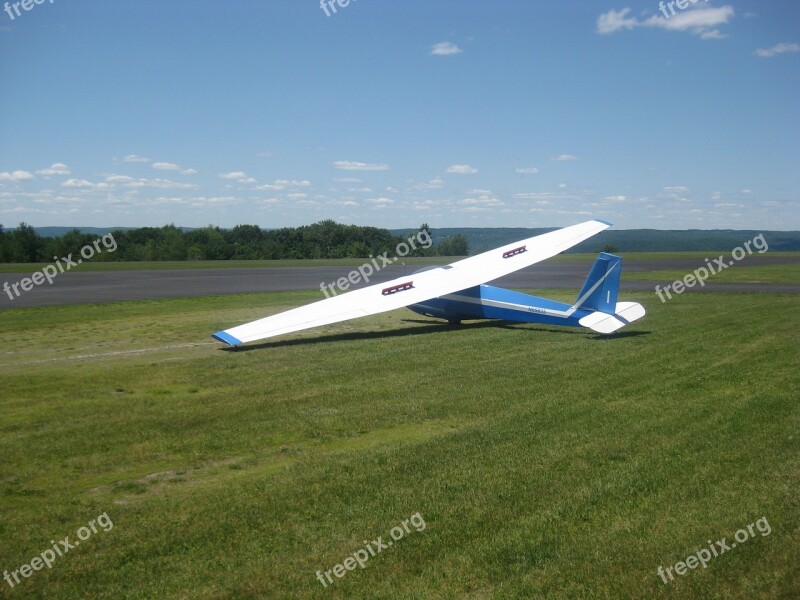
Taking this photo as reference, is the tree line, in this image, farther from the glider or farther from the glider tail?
the glider tail

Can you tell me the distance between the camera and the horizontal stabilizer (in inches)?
720

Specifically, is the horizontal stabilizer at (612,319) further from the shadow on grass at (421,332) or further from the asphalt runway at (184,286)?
the asphalt runway at (184,286)

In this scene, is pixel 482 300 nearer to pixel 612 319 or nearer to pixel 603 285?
pixel 603 285

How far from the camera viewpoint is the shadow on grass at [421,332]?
19506 mm

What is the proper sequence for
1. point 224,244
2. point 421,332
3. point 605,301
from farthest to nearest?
point 224,244 → point 421,332 → point 605,301

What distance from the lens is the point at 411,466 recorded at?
29.6 feet

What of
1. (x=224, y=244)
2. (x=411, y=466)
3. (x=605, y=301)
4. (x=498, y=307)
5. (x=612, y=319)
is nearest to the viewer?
(x=411, y=466)

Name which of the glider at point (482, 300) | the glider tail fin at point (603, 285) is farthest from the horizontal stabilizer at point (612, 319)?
the glider tail fin at point (603, 285)

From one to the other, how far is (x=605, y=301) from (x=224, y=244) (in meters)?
91.9

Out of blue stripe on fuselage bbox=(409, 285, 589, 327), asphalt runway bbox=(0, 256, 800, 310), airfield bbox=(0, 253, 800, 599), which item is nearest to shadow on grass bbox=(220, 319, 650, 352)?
blue stripe on fuselage bbox=(409, 285, 589, 327)

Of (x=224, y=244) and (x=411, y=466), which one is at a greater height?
(x=224, y=244)

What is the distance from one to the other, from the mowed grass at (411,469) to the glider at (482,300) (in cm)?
132

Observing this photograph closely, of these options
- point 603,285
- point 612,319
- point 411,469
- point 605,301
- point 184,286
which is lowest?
point 411,469

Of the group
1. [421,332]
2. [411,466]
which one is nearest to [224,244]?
[421,332]
